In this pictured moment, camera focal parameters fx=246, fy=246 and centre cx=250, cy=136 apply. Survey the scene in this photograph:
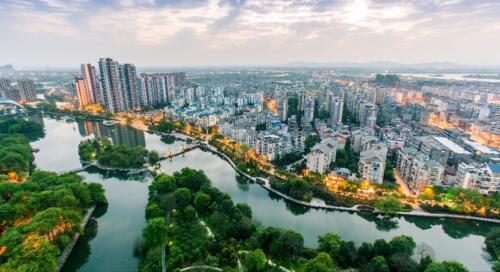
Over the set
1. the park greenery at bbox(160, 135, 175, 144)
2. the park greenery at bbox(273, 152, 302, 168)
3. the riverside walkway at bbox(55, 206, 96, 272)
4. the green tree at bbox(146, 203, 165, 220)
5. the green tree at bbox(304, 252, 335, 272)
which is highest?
the green tree at bbox(304, 252, 335, 272)

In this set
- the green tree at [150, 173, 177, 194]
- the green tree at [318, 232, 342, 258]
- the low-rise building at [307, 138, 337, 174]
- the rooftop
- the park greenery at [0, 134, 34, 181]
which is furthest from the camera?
the rooftop

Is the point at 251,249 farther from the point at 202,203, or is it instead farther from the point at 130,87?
the point at 130,87

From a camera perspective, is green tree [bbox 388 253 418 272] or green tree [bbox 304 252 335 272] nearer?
green tree [bbox 304 252 335 272]

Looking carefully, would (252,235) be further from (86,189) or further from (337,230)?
(86,189)

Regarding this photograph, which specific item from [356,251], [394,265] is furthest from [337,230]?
[394,265]

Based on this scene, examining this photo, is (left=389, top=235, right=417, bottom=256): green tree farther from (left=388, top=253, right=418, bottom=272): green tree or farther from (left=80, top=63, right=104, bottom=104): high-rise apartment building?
(left=80, top=63, right=104, bottom=104): high-rise apartment building

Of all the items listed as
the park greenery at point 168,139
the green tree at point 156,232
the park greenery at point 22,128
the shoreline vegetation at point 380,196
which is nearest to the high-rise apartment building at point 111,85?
the park greenery at point 22,128

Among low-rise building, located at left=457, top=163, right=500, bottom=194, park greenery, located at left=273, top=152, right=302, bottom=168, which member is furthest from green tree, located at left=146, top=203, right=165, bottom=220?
low-rise building, located at left=457, top=163, right=500, bottom=194
